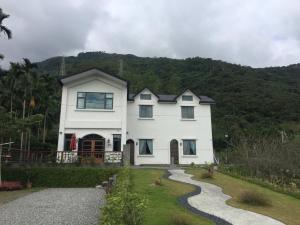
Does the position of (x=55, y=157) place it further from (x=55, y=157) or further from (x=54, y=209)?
(x=54, y=209)

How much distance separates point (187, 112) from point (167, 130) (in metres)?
A: 2.69

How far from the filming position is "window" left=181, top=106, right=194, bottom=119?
106 ft

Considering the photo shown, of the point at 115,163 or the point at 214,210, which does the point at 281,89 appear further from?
the point at 214,210

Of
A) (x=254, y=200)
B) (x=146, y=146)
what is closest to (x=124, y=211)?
(x=254, y=200)

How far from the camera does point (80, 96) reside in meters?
28.7

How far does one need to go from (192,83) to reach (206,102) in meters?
33.1

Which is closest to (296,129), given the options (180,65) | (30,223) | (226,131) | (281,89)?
(226,131)

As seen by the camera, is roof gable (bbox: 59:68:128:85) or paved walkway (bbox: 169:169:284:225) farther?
roof gable (bbox: 59:68:128:85)

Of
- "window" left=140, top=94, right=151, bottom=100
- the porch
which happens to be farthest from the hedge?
"window" left=140, top=94, right=151, bottom=100

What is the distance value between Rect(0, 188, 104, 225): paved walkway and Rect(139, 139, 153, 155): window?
14290 mm

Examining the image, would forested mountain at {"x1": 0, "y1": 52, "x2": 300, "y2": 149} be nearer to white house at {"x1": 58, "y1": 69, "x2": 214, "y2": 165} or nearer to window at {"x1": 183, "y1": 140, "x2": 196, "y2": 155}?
white house at {"x1": 58, "y1": 69, "x2": 214, "y2": 165}

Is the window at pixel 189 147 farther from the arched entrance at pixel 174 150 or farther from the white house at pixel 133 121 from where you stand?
the arched entrance at pixel 174 150

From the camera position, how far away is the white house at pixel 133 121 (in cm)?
2791

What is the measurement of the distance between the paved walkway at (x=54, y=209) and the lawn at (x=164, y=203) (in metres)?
1.91
